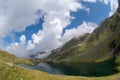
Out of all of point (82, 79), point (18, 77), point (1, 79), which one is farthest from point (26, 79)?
point (82, 79)

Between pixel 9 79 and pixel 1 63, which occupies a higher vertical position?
pixel 1 63

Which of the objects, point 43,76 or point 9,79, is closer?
point 9,79

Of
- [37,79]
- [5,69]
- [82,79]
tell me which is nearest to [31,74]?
[37,79]

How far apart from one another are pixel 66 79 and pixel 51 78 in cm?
713

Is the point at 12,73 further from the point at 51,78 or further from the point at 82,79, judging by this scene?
the point at 82,79

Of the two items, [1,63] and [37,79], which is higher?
[1,63]

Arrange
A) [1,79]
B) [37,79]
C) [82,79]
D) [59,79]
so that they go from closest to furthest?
[1,79]
[37,79]
[59,79]
[82,79]

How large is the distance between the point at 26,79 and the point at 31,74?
5004 millimetres

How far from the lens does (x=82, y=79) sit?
274 ft

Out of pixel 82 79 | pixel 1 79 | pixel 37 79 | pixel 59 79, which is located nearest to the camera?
pixel 1 79

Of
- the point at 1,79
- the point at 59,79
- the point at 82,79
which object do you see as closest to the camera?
the point at 1,79

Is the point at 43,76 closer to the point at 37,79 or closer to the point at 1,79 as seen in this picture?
the point at 37,79

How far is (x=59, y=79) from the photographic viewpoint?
76875mm

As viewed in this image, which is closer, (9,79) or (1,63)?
(9,79)
